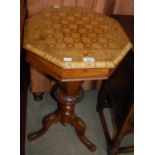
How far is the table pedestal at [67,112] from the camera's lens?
42.0 inches

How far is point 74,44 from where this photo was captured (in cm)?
82

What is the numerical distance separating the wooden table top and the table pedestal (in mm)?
216

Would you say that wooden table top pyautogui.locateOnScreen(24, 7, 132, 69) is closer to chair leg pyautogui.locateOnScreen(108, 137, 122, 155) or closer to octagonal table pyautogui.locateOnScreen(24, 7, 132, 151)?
octagonal table pyautogui.locateOnScreen(24, 7, 132, 151)

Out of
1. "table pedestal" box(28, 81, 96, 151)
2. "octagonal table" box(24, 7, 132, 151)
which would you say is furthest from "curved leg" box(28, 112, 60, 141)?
"octagonal table" box(24, 7, 132, 151)

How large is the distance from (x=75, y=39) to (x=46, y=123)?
609mm

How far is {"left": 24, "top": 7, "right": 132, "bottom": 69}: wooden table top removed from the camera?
76cm

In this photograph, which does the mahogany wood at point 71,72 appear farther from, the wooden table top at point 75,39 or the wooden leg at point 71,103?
the wooden leg at point 71,103

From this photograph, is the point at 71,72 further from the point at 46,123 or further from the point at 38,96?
the point at 38,96

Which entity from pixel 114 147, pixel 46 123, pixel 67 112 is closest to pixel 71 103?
pixel 67 112

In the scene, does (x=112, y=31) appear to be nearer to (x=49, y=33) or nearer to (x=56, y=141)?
(x=49, y=33)

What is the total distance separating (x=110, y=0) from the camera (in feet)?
3.73

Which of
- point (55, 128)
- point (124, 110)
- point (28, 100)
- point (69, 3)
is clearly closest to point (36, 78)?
point (28, 100)

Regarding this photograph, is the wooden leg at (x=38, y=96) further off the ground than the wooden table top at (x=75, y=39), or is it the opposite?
the wooden table top at (x=75, y=39)

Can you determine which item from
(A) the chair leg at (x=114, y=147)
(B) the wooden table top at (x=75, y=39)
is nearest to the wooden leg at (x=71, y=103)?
Answer: (A) the chair leg at (x=114, y=147)
